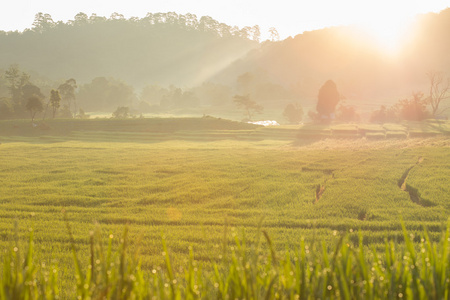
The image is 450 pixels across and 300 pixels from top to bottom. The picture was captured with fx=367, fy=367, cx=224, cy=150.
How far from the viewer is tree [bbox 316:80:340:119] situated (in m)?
68.9

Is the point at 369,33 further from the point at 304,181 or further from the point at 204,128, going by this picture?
the point at 304,181

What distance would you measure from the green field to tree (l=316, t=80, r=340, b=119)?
37.7 metres

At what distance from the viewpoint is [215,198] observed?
53.2 feet

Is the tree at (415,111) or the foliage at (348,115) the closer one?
the tree at (415,111)

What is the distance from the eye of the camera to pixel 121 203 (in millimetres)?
15648

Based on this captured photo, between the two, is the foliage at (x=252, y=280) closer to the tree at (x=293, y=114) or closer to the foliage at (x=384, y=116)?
the foliage at (x=384, y=116)

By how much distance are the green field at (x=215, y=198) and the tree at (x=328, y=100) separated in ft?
124

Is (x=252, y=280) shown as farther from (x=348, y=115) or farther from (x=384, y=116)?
(x=348, y=115)

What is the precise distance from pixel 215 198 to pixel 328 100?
189 ft

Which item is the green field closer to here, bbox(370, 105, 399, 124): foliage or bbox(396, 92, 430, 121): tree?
bbox(396, 92, 430, 121): tree

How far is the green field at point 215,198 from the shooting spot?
436 inches

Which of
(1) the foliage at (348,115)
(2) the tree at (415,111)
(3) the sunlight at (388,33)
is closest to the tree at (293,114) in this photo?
(1) the foliage at (348,115)

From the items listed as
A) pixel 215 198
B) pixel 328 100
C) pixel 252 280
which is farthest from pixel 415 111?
pixel 252 280

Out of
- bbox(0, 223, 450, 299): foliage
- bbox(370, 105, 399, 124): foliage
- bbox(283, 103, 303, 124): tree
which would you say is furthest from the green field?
bbox(283, 103, 303, 124): tree
